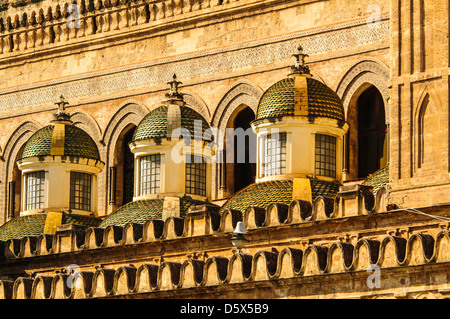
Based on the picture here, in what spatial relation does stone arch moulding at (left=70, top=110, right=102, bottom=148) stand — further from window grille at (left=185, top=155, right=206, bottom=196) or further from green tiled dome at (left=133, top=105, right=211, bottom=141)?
window grille at (left=185, top=155, right=206, bottom=196)

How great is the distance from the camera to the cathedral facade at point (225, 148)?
3319 cm

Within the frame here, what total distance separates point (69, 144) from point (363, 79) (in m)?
6.55

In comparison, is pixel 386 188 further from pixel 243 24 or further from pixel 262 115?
pixel 243 24

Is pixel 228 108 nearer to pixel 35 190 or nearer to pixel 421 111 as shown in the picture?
pixel 35 190

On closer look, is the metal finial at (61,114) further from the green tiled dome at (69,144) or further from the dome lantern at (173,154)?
the dome lantern at (173,154)

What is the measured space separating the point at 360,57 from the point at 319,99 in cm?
298

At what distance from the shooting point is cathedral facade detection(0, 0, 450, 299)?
3319 cm

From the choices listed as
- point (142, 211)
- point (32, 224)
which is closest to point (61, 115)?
point (32, 224)

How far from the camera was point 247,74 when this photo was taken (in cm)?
4341

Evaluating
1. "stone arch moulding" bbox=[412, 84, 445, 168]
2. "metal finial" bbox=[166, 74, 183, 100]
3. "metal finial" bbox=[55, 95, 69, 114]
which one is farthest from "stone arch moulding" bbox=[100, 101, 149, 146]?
"stone arch moulding" bbox=[412, 84, 445, 168]

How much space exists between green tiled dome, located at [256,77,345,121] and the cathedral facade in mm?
42

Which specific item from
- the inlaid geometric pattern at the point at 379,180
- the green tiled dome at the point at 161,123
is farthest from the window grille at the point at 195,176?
the inlaid geometric pattern at the point at 379,180

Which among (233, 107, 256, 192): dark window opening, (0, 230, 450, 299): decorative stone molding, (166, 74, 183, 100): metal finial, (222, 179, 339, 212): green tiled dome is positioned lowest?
(0, 230, 450, 299): decorative stone molding

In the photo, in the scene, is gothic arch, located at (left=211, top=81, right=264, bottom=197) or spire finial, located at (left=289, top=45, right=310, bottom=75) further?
gothic arch, located at (left=211, top=81, right=264, bottom=197)
